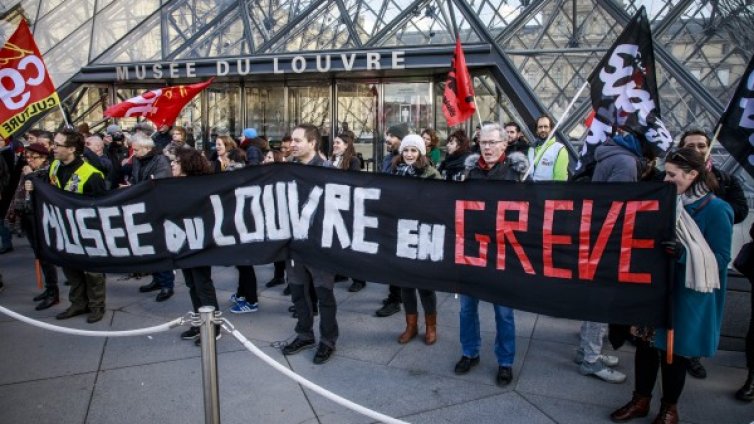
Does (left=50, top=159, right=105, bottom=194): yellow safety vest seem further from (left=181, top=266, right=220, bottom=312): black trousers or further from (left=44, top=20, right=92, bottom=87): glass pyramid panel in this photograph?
(left=44, top=20, right=92, bottom=87): glass pyramid panel

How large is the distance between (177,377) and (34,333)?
1.93 metres

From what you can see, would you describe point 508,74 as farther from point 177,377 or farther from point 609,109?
point 177,377

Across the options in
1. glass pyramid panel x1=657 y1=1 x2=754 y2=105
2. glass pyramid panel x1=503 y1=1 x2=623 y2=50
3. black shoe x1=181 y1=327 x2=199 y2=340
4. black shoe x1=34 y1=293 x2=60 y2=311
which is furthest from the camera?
glass pyramid panel x1=503 y1=1 x2=623 y2=50

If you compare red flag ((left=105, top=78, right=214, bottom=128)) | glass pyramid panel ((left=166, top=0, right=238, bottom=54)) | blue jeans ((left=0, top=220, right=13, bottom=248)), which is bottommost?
blue jeans ((left=0, top=220, right=13, bottom=248))

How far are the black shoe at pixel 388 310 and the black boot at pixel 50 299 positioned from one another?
3580mm

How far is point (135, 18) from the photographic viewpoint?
15578 mm

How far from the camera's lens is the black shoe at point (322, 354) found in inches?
172

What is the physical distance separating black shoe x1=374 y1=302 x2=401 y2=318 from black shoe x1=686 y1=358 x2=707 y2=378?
8.69 ft

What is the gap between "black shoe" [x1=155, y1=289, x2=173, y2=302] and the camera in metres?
6.08

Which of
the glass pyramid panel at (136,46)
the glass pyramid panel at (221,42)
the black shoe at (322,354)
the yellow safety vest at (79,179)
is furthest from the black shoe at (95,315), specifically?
the glass pyramid panel at (136,46)

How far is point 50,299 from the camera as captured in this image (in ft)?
19.4

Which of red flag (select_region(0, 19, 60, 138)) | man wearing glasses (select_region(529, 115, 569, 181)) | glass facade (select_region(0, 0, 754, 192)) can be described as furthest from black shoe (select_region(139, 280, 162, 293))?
glass facade (select_region(0, 0, 754, 192))

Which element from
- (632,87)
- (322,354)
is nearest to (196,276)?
(322,354)

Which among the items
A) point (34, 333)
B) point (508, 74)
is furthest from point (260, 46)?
point (34, 333)
